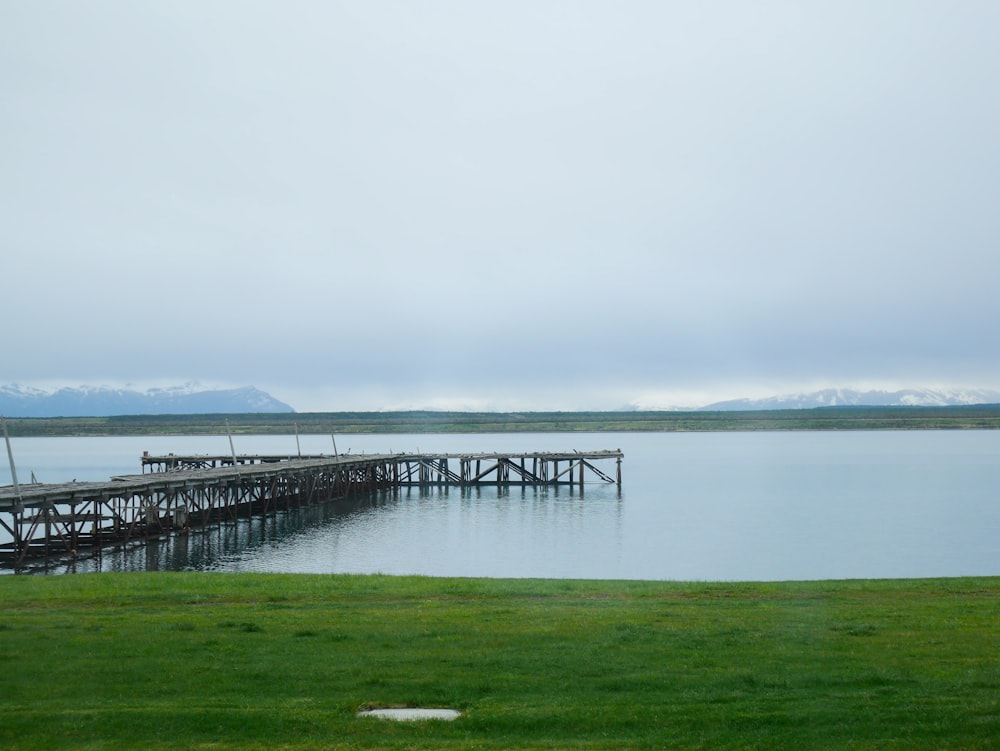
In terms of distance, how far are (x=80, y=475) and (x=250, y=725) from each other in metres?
81.1

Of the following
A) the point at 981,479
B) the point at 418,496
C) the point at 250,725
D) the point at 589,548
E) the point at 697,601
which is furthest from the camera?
the point at 981,479

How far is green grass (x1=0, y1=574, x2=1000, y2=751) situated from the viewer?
29.5 feet

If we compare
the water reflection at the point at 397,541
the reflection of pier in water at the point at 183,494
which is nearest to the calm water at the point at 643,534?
the water reflection at the point at 397,541

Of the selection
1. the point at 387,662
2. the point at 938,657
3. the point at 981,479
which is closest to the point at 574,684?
the point at 387,662

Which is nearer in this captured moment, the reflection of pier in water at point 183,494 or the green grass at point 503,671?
the green grass at point 503,671

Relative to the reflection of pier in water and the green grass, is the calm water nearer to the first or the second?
the reflection of pier in water

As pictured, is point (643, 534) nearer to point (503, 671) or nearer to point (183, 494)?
point (183, 494)

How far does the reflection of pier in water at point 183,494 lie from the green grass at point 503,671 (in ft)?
63.1

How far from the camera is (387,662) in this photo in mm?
11797

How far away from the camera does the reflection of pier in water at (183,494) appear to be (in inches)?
1394

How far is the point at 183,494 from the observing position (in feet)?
148

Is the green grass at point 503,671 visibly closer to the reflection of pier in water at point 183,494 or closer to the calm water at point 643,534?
the calm water at point 643,534

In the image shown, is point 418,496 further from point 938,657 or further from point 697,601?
point 938,657

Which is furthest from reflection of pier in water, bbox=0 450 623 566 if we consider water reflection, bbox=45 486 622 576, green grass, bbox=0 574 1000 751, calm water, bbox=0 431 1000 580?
green grass, bbox=0 574 1000 751
